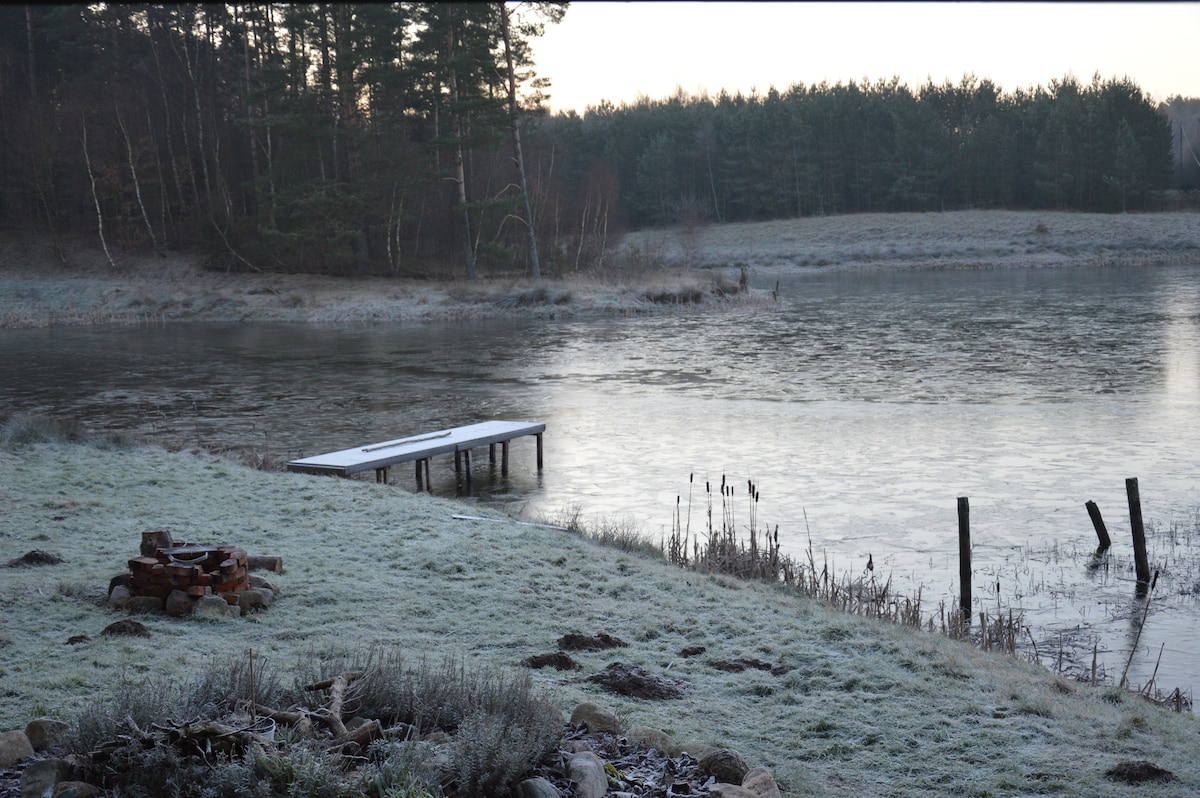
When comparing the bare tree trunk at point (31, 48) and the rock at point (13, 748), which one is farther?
the bare tree trunk at point (31, 48)

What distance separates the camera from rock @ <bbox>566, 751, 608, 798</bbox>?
3.95 meters

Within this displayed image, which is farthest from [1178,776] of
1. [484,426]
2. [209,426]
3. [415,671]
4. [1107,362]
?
[1107,362]

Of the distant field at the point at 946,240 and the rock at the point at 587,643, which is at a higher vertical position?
the distant field at the point at 946,240

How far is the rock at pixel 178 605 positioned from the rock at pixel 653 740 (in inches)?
119

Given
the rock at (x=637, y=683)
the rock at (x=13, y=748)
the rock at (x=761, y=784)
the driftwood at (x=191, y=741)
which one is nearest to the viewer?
the driftwood at (x=191, y=741)

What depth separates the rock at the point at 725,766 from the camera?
4.33 m

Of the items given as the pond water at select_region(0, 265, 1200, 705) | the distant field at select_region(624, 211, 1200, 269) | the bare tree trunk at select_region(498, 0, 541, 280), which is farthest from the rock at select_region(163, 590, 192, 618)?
the distant field at select_region(624, 211, 1200, 269)

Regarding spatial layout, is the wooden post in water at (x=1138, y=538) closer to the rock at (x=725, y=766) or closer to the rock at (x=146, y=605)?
the rock at (x=725, y=766)

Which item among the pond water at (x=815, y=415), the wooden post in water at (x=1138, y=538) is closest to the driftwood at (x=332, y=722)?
the pond water at (x=815, y=415)

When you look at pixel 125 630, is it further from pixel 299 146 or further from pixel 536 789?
pixel 299 146

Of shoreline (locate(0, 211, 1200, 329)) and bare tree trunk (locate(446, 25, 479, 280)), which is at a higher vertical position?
bare tree trunk (locate(446, 25, 479, 280))

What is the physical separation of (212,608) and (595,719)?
9.08 ft

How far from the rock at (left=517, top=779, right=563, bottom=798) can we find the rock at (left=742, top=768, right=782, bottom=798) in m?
0.77

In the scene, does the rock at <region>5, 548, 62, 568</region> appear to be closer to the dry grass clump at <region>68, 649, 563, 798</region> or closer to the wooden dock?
the dry grass clump at <region>68, 649, 563, 798</region>
